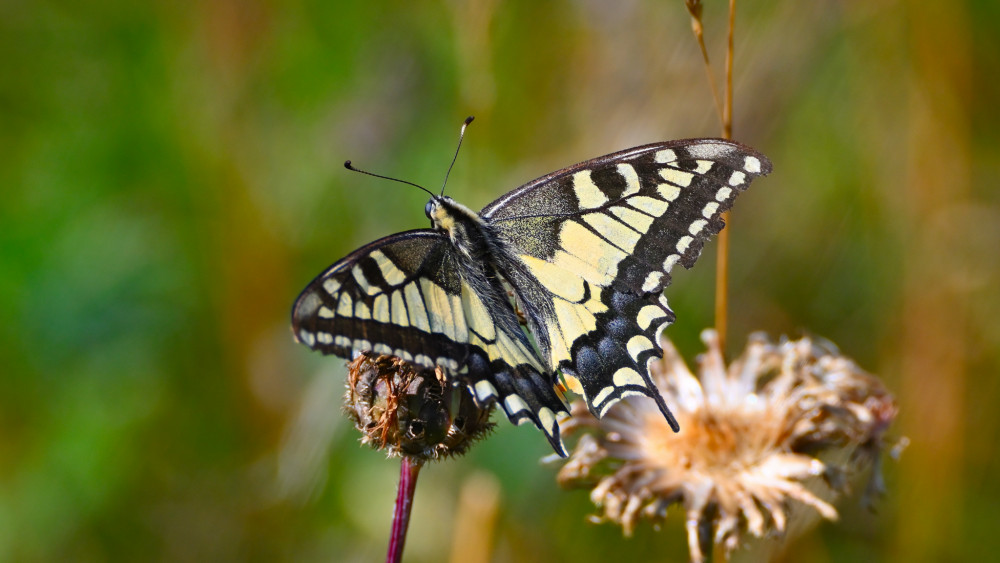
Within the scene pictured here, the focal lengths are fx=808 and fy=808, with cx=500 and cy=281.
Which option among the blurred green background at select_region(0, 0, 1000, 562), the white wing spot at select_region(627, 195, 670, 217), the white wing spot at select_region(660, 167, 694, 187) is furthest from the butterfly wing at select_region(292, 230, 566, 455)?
the blurred green background at select_region(0, 0, 1000, 562)

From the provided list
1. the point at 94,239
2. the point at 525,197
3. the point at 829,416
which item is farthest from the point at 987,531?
the point at 94,239

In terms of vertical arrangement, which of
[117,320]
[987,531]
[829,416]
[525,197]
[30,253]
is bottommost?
[987,531]

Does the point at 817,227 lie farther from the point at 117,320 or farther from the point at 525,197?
the point at 117,320

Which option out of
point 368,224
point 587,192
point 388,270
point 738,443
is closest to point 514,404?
point 388,270

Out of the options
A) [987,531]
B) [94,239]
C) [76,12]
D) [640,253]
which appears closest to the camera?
[640,253]

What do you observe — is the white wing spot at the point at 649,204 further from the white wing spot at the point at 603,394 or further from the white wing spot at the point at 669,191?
the white wing spot at the point at 603,394

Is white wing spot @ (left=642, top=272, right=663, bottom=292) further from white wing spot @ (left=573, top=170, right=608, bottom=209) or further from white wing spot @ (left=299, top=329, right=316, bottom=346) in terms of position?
white wing spot @ (left=299, top=329, right=316, bottom=346)

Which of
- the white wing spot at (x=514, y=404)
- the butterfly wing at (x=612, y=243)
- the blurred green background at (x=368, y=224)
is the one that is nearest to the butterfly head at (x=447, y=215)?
the butterfly wing at (x=612, y=243)
